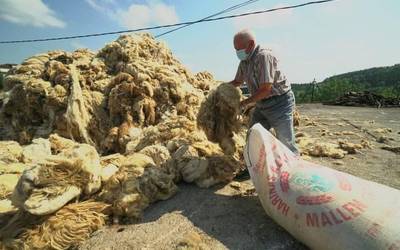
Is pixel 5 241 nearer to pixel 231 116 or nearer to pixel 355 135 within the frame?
pixel 231 116

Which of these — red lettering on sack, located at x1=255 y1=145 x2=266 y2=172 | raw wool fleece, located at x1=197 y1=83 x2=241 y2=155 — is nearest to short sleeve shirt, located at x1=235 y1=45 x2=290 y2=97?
raw wool fleece, located at x1=197 y1=83 x2=241 y2=155

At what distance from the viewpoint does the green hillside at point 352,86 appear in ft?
112

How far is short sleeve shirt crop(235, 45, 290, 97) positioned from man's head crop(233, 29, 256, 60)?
62mm

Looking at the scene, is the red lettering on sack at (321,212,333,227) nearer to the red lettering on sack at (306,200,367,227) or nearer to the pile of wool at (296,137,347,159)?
the red lettering on sack at (306,200,367,227)

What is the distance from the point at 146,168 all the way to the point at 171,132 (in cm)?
116

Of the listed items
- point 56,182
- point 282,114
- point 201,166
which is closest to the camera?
point 56,182

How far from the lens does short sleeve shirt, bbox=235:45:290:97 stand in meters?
3.67

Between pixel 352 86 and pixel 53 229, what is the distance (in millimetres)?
44265

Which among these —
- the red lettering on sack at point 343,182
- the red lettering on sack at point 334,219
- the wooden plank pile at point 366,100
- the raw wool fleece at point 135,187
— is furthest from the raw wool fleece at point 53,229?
the wooden plank pile at point 366,100

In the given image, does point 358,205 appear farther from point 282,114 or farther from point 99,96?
point 99,96

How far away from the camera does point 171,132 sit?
4934 millimetres

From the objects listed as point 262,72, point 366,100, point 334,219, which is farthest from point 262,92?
point 366,100

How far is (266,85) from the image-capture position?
3668mm

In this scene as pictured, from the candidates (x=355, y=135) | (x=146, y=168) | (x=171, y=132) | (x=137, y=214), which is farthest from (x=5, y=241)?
(x=355, y=135)
